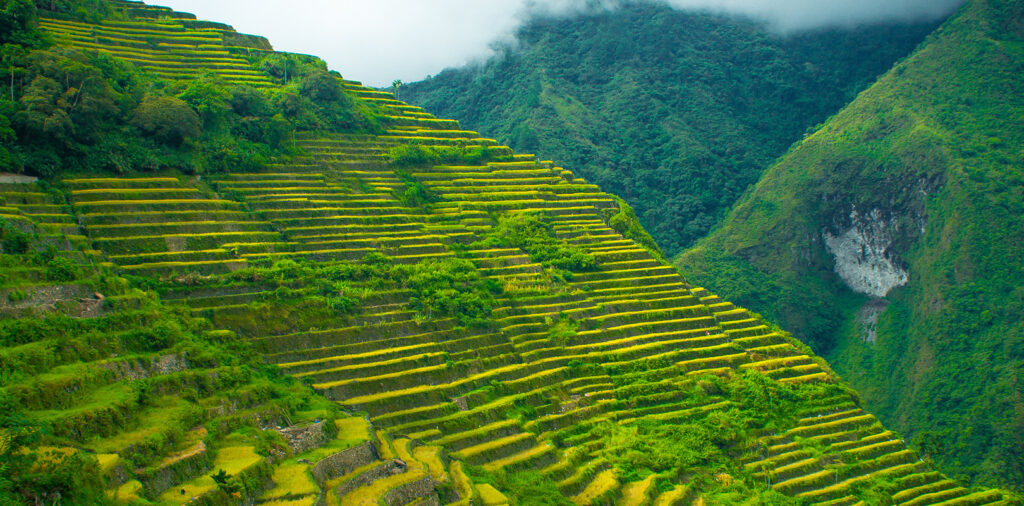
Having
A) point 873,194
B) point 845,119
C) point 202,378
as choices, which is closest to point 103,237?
point 202,378

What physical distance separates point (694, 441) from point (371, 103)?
1947 centimetres

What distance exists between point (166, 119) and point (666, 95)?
219ft

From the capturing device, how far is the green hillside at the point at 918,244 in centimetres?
4578

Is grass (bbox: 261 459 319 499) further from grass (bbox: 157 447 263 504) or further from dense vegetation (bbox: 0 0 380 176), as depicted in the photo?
dense vegetation (bbox: 0 0 380 176)

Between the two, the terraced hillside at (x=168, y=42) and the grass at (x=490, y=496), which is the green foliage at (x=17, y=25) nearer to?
the terraced hillside at (x=168, y=42)

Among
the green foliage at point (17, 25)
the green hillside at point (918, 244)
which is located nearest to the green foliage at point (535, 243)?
the green foliage at point (17, 25)

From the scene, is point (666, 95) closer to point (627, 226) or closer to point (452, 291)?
point (627, 226)

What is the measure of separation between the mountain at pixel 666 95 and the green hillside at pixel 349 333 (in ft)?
126

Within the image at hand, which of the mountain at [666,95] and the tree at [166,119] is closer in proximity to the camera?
the tree at [166,119]

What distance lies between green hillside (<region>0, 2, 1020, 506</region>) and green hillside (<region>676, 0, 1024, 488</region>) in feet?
67.6

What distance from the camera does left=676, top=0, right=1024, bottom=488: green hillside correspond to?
45.8m

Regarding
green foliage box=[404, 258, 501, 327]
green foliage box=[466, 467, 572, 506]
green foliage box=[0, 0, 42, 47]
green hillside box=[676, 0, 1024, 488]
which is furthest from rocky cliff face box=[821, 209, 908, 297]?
green foliage box=[0, 0, 42, 47]

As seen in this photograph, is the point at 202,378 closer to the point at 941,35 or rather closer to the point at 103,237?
the point at 103,237

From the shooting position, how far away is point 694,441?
22.7 meters
